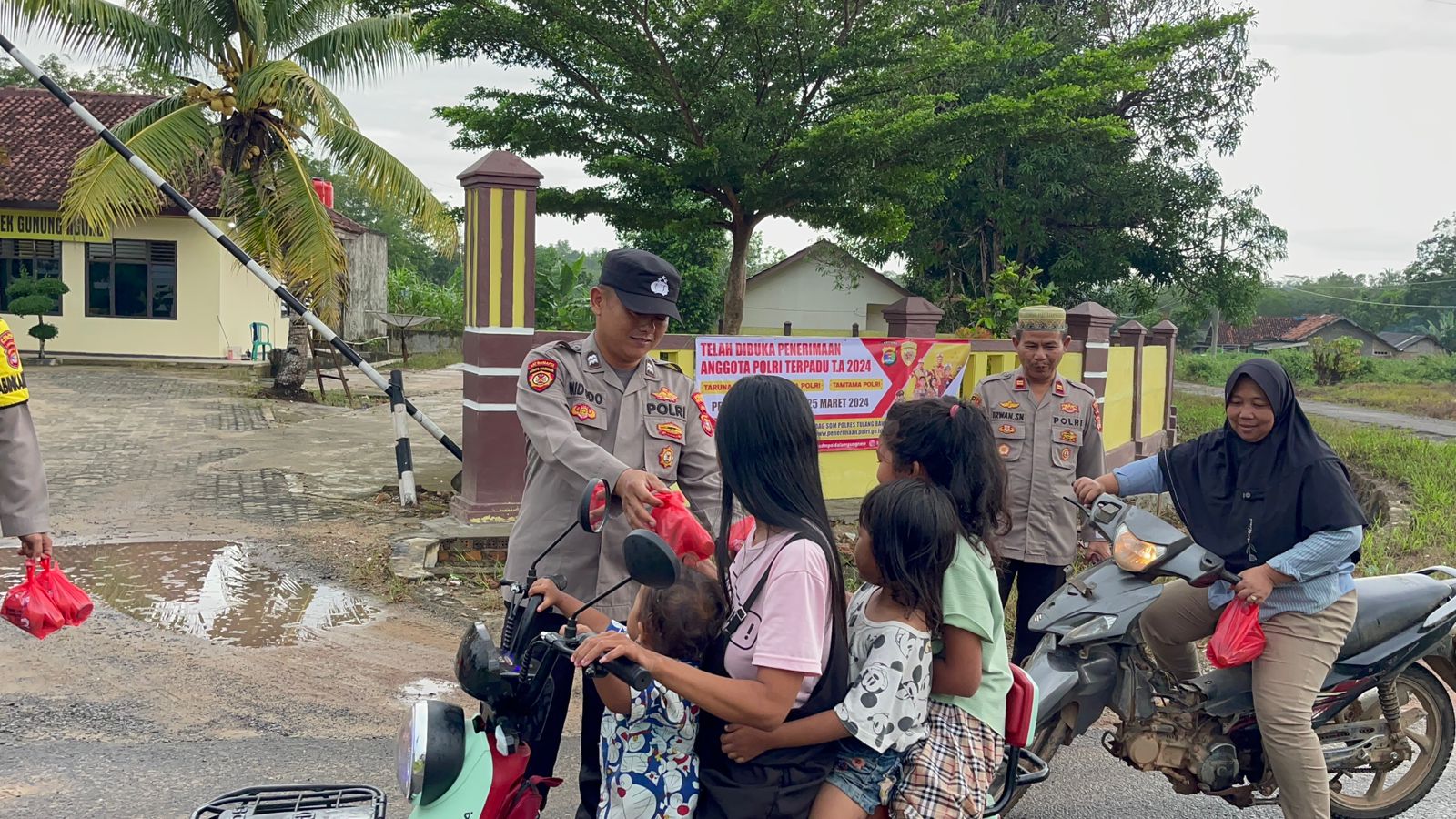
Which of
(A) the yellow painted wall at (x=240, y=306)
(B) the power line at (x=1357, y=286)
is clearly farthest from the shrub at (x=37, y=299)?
(B) the power line at (x=1357, y=286)

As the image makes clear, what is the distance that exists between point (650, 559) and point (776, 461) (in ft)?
1.14

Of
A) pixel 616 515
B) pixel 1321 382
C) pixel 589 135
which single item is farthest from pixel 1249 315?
pixel 616 515

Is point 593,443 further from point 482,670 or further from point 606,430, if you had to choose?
point 482,670

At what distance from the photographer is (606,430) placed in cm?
308

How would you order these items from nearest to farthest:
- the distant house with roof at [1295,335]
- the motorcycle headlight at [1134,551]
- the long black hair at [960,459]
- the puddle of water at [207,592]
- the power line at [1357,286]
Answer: the long black hair at [960,459] → the motorcycle headlight at [1134,551] → the puddle of water at [207,592] → the distant house with roof at [1295,335] → the power line at [1357,286]

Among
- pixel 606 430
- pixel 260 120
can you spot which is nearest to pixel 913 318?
pixel 606 430

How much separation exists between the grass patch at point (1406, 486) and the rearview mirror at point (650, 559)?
6.72 m

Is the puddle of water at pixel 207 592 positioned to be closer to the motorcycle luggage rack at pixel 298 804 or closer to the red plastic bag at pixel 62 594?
the red plastic bag at pixel 62 594

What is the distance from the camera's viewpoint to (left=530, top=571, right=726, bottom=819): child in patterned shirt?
6.77 feet

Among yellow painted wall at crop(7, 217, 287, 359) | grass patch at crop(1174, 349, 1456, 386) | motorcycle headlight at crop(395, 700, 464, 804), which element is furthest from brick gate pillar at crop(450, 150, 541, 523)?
grass patch at crop(1174, 349, 1456, 386)

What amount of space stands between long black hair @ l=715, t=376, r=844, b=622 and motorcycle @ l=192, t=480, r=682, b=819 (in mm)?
297

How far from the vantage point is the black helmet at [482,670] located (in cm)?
213

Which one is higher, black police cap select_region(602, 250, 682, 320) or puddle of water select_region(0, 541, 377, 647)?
black police cap select_region(602, 250, 682, 320)

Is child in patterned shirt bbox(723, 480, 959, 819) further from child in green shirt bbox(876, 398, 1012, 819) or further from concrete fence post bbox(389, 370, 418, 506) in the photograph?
concrete fence post bbox(389, 370, 418, 506)
